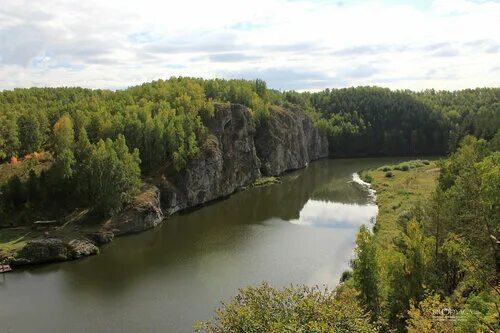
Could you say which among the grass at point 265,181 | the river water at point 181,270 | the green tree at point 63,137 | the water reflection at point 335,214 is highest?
the green tree at point 63,137

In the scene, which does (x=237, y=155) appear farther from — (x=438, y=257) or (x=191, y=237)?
(x=438, y=257)

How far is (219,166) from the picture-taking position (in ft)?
303

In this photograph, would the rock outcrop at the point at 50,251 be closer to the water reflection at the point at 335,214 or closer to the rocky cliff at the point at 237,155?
the rocky cliff at the point at 237,155

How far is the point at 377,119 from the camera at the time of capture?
174 meters

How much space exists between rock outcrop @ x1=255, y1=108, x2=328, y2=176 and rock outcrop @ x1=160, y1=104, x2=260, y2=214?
8.37 m

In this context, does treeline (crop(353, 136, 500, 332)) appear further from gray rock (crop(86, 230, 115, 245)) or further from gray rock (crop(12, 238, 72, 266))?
gray rock (crop(86, 230, 115, 245))

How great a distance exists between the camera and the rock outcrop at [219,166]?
8175 centimetres

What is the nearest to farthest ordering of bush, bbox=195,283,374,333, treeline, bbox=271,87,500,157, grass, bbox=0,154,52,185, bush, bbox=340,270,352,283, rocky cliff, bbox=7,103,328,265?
1. bush, bbox=195,283,374,333
2. bush, bbox=340,270,352,283
3. rocky cliff, bbox=7,103,328,265
4. grass, bbox=0,154,52,185
5. treeline, bbox=271,87,500,157

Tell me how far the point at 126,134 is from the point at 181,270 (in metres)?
38.4

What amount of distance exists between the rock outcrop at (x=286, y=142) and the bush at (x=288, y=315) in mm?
92034

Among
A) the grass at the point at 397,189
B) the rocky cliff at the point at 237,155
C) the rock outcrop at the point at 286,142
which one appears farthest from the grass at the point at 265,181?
the grass at the point at 397,189

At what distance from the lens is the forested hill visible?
6875 centimetres

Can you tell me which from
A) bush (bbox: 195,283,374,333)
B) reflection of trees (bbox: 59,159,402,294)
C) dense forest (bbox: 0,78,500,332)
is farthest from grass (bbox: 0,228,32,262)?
bush (bbox: 195,283,374,333)

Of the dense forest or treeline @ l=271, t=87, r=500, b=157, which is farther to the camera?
treeline @ l=271, t=87, r=500, b=157
